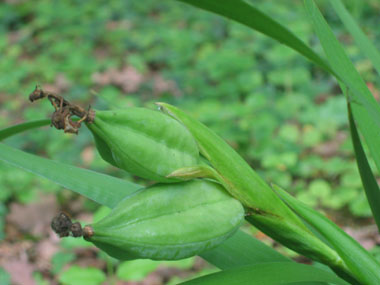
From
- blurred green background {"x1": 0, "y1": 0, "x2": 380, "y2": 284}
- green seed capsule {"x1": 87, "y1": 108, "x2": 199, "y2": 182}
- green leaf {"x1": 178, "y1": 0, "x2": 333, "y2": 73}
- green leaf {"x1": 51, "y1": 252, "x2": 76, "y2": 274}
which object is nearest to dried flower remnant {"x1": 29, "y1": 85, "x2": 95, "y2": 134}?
green seed capsule {"x1": 87, "y1": 108, "x2": 199, "y2": 182}

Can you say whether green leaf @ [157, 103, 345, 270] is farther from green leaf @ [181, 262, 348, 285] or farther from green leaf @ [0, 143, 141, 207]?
green leaf @ [0, 143, 141, 207]

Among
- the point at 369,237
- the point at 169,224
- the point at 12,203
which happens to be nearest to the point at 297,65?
the point at 369,237

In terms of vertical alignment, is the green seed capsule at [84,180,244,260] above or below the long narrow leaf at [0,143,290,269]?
above

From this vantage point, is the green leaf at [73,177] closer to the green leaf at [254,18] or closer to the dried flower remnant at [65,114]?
the dried flower remnant at [65,114]

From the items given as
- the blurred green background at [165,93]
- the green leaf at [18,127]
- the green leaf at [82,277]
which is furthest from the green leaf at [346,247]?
the green leaf at [82,277]

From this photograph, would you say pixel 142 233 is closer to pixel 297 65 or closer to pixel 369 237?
pixel 369 237
